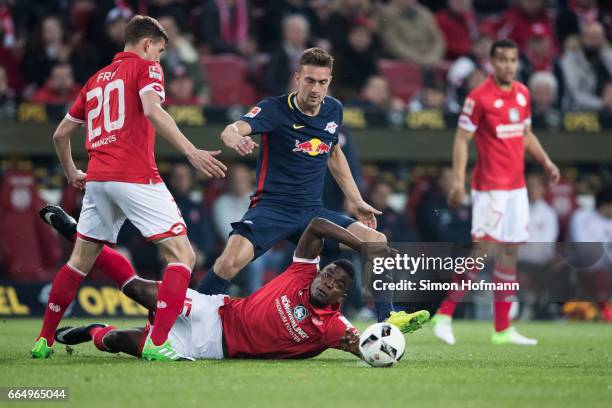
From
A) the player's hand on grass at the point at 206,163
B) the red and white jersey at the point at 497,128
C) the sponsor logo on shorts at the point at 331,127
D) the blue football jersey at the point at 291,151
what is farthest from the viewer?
the red and white jersey at the point at 497,128

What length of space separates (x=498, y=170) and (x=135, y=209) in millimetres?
4085

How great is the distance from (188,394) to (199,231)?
7598 millimetres

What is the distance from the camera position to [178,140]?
7.01m

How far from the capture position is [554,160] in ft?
47.1

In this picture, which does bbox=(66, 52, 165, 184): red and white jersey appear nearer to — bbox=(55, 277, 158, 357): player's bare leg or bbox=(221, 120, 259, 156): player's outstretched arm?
bbox=(221, 120, 259, 156): player's outstretched arm

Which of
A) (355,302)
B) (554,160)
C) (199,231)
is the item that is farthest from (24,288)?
(554,160)

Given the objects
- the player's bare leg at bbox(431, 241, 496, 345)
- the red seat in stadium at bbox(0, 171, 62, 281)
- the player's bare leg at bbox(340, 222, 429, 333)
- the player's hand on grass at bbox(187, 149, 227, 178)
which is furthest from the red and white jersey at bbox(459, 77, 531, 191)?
the red seat in stadium at bbox(0, 171, 62, 281)

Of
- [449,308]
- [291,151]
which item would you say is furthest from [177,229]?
[449,308]

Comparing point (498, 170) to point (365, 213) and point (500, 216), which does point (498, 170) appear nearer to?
point (500, 216)

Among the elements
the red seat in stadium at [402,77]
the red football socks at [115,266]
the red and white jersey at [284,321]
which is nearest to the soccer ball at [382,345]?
the red and white jersey at [284,321]

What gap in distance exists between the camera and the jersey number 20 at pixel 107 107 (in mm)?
7492

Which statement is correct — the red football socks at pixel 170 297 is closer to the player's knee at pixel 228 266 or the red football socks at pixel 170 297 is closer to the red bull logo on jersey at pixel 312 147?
the player's knee at pixel 228 266

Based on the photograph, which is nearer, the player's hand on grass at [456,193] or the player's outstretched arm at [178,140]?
the player's outstretched arm at [178,140]

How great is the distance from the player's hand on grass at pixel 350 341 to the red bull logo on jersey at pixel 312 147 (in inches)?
61.4
